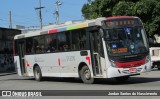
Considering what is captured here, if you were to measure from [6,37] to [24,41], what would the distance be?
28512 millimetres

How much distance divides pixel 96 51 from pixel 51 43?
15.4 feet

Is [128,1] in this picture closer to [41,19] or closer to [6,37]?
[6,37]

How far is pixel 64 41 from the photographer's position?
23.1m

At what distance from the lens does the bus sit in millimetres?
19797

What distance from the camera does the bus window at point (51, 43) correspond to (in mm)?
24233

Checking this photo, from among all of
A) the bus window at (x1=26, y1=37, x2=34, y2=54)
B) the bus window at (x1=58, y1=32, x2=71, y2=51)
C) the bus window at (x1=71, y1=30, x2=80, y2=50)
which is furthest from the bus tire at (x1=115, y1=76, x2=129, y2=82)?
the bus window at (x1=26, y1=37, x2=34, y2=54)

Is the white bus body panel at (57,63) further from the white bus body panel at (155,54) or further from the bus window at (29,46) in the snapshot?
the white bus body panel at (155,54)

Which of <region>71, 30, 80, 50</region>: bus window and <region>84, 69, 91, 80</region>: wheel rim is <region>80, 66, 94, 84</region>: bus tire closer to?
<region>84, 69, 91, 80</region>: wheel rim

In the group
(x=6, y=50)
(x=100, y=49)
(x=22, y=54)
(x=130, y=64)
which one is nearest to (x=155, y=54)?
(x=22, y=54)

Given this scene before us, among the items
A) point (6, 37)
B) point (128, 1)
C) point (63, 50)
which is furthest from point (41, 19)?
point (63, 50)

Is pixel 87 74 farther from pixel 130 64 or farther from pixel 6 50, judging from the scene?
pixel 6 50

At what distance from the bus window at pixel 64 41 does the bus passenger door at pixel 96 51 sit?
2.22m

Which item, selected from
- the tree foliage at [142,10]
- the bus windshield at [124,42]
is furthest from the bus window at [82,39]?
the tree foliage at [142,10]

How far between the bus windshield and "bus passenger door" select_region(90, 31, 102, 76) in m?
0.58
